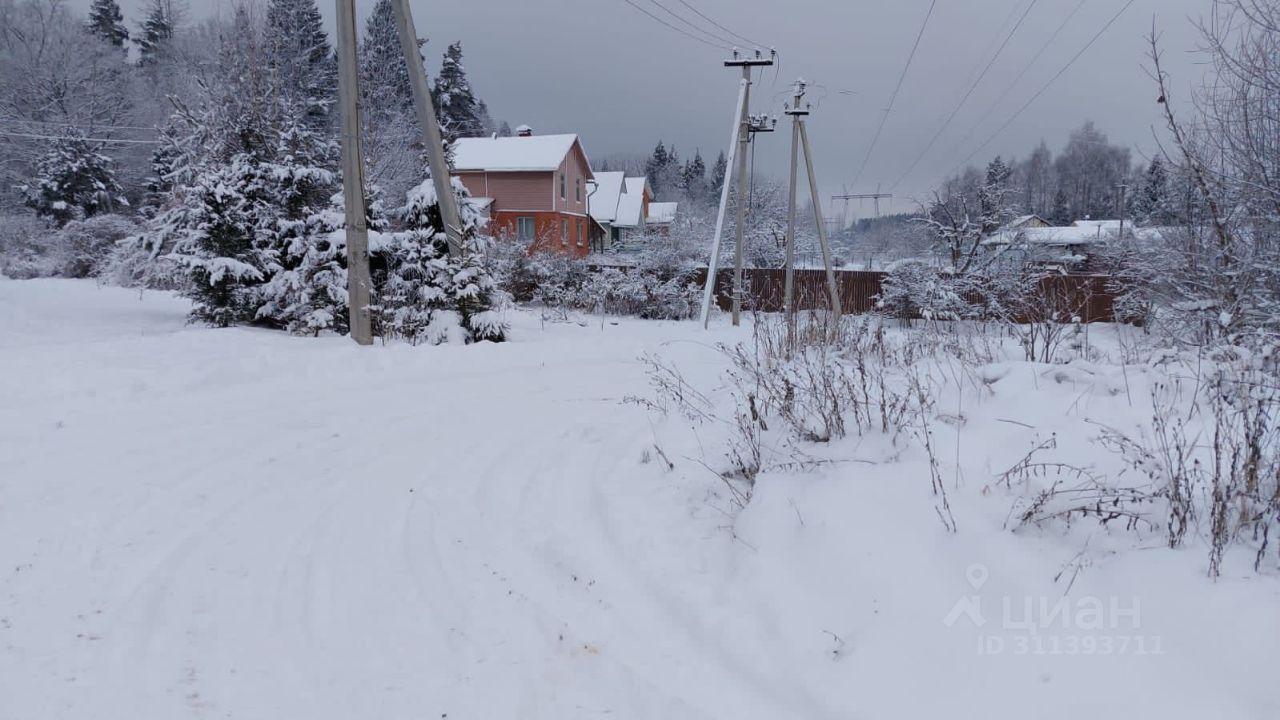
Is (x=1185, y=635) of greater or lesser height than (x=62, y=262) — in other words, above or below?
below

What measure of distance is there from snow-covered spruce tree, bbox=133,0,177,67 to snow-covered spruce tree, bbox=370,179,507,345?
4272cm

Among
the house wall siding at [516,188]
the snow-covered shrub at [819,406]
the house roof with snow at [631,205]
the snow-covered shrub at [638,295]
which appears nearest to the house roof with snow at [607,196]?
the house roof with snow at [631,205]

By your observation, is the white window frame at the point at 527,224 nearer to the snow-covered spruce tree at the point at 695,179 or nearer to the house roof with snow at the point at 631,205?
the house roof with snow at the point at 631,205

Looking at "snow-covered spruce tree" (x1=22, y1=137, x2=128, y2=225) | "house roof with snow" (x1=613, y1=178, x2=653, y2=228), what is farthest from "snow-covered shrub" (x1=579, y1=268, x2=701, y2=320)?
"house roof with snow" (x1=613, y1=178, x2=653, y2=228)

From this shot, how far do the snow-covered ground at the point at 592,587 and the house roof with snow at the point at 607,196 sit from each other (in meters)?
Answer: 41.9

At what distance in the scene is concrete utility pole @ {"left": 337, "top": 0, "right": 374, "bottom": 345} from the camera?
30.2ft

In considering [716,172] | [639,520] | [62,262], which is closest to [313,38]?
[62,262]

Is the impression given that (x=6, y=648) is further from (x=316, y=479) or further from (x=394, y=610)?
(x=316, y=479)

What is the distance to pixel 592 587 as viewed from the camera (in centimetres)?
294

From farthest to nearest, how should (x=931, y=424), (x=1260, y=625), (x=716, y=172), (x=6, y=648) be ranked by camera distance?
(x=716, y=172), (x=931, y=424), (x=6, y=648), (x=1260, y=625)

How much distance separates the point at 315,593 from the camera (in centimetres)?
283

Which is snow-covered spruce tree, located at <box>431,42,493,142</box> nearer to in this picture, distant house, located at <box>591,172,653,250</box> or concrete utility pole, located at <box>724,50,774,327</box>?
distant house, located at <box>591,172,653,250</box>

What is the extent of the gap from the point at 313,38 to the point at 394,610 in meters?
42.4

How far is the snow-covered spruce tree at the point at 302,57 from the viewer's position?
17.8m
